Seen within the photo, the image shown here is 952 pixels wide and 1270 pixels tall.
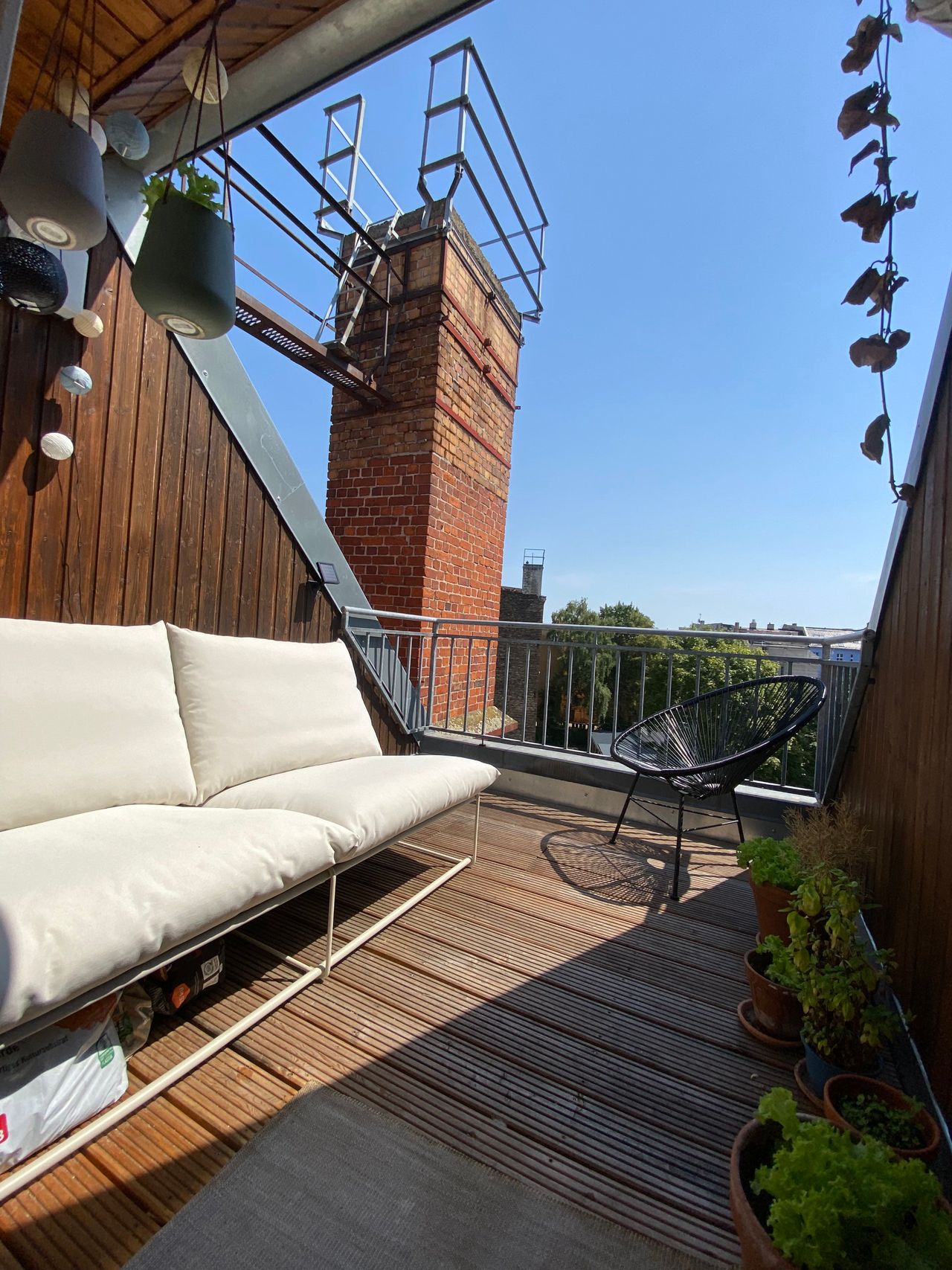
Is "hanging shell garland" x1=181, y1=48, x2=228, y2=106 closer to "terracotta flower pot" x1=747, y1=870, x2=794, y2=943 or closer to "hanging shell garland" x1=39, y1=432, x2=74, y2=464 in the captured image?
"hanging shell garland" x1=39, y1=432, x2=74, y2=464

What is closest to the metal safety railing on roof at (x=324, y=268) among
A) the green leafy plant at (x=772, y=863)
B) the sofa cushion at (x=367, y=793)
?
the sofa cushion at (x=367, y=793)

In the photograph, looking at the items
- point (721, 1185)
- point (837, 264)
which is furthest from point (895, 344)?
point (721, 1185)

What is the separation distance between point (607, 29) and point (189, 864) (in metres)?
4.30

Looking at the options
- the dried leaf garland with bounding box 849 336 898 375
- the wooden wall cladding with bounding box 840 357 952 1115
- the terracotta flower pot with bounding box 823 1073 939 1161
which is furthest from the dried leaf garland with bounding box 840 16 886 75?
the terracotta flower pot with bounding box 823 1073 939 1161

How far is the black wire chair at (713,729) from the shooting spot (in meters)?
2.41

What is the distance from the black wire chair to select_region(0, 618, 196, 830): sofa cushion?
1.80m

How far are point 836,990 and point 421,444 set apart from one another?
3717 millimetres

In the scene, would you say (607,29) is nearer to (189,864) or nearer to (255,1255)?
(189,864)

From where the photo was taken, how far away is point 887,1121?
966mm

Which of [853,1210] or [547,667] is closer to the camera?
[853,1210]

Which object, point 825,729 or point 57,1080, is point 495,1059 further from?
point 825,729

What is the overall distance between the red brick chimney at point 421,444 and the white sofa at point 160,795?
1839 mm

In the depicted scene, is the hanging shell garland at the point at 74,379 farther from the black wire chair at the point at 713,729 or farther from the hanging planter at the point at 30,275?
the black wire chair at the point at 713,729

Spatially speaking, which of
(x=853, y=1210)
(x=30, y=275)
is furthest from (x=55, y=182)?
(x=853, y=1210)
